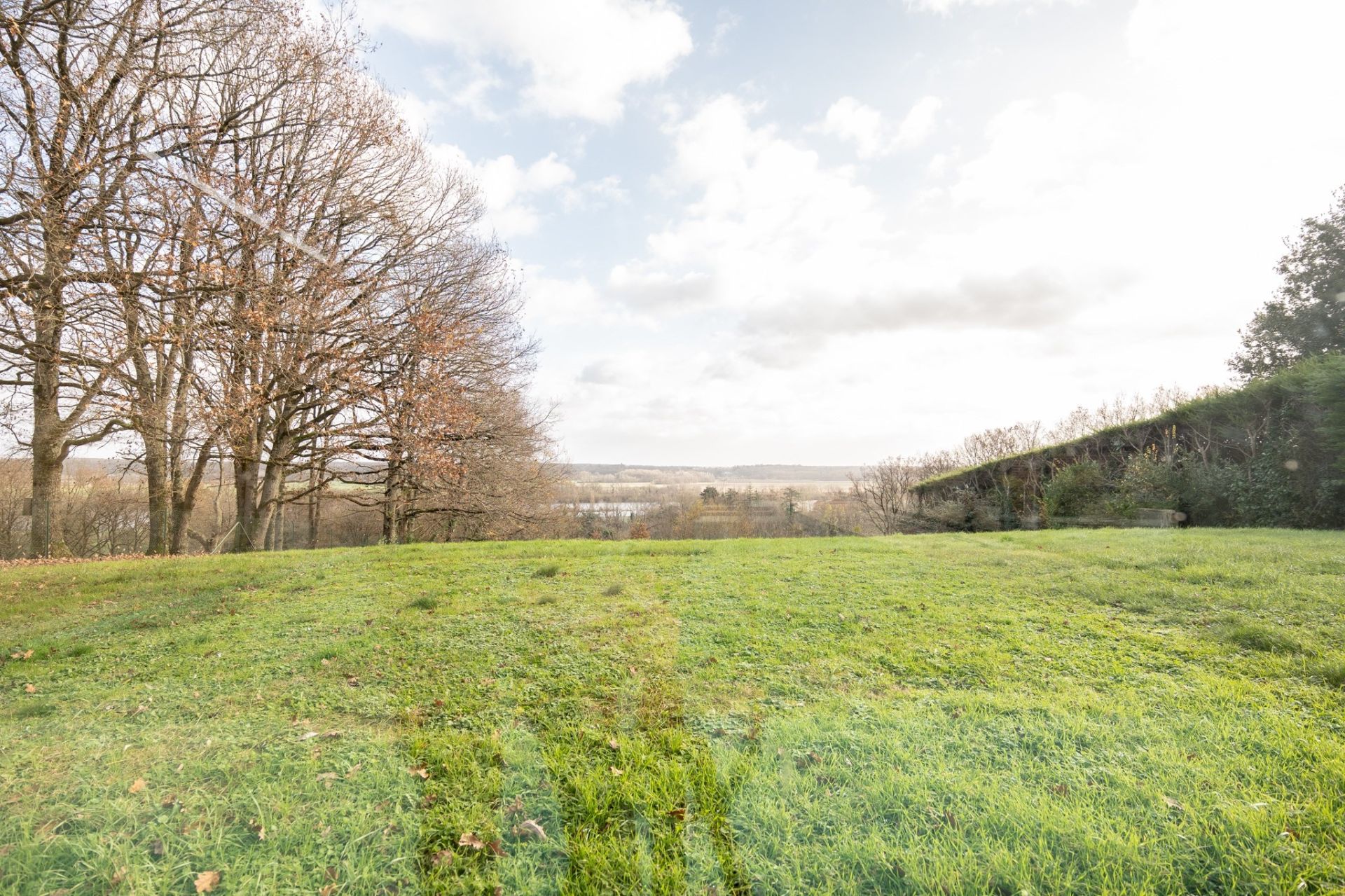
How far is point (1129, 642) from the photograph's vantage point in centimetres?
394

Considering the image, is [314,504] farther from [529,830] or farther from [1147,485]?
[1147,485]

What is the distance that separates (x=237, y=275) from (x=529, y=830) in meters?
9.23

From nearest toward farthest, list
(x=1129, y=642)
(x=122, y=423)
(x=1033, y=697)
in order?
(x=1033, y=697) < (x=1129, y=642) < (x=122, y=423)

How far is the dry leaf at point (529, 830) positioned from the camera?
2.08 metres

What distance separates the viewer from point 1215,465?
444 inches

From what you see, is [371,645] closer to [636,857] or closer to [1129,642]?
[636,857]

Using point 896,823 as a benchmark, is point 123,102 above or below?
above

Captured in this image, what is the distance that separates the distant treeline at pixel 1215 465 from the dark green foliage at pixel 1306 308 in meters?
5.37

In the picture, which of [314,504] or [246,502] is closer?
[246,502]

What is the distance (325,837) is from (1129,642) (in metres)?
4.76

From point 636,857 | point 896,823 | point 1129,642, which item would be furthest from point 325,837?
point 1129,642

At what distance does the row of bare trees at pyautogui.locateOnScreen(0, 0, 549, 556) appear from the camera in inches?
298

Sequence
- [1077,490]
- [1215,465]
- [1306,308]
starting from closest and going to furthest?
1. [1215,465]
2. [1077,490]
3. [1306,308]

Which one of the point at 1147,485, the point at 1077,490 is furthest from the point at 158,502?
the point at 1147,485
